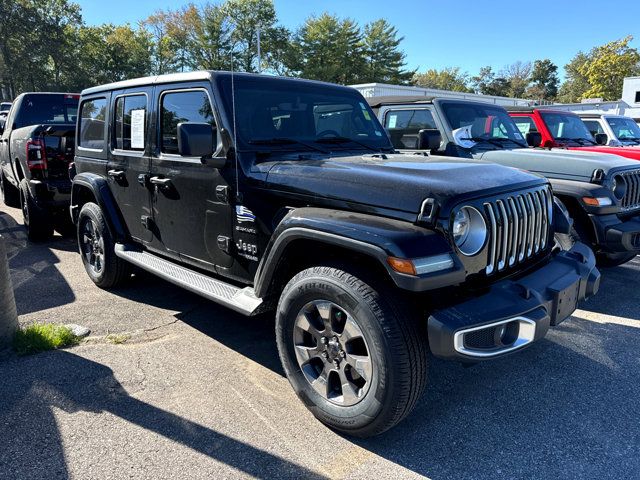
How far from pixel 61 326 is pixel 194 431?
6.26 ft

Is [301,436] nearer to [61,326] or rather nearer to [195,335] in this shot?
[195,335]

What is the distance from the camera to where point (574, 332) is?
13.1 ft

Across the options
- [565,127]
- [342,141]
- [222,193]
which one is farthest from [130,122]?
[565,127]

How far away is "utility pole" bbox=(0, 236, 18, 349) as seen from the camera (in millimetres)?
3480

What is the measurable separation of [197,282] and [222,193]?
0.73 m

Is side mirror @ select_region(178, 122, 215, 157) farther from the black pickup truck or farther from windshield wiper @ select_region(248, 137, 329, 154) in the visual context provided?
the black pickup truck

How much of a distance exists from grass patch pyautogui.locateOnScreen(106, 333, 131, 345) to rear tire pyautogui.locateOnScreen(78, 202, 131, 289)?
1025mm

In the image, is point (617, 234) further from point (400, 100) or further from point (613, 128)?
point (613, 128)

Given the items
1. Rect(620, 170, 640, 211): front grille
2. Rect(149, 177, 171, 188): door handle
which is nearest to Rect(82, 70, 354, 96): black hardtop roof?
Rect(149, 177, 171, 188): door handle

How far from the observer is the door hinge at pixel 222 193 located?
3.23 m

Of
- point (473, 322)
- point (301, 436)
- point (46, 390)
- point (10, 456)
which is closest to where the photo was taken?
point (473, 322)

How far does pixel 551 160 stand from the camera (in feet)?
17.3

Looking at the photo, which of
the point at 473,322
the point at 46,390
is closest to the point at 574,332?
the point at 473,322

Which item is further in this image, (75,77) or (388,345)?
(75,77)
